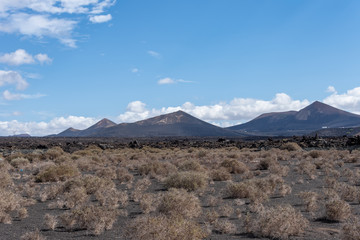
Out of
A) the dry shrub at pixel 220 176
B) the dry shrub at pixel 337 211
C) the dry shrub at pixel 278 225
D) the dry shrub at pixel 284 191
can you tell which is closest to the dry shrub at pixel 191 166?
the dry shrub at pixel 220 176

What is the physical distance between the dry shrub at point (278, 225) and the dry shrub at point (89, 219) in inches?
156

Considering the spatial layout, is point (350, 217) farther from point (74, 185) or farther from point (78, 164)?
point (78, 164)

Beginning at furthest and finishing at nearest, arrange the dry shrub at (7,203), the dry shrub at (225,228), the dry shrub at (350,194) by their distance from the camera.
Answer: the dry shrub at (350,194) → the dry shrub at (7,203) → the dry shrub at (225,228)

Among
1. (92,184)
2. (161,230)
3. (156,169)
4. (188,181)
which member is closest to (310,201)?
(188,181)

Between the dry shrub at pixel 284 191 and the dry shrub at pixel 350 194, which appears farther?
the dry shrub at pixel 284 191

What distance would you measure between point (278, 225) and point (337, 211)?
2.73 meters

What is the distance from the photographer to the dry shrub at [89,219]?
974cm

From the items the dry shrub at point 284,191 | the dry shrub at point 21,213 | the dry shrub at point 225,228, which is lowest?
the dry shrub at point 284,191

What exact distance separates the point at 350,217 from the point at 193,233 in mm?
5777

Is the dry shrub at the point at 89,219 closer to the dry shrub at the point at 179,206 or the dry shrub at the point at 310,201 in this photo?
the dry shrub at the point at 179,206

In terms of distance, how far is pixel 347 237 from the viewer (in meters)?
7.71

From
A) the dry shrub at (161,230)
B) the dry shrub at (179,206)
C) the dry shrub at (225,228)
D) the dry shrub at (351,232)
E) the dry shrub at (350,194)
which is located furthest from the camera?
the dry shrub at (350,194)

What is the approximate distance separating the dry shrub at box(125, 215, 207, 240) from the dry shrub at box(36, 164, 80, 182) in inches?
563

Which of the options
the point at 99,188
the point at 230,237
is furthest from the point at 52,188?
the point at 230,237
